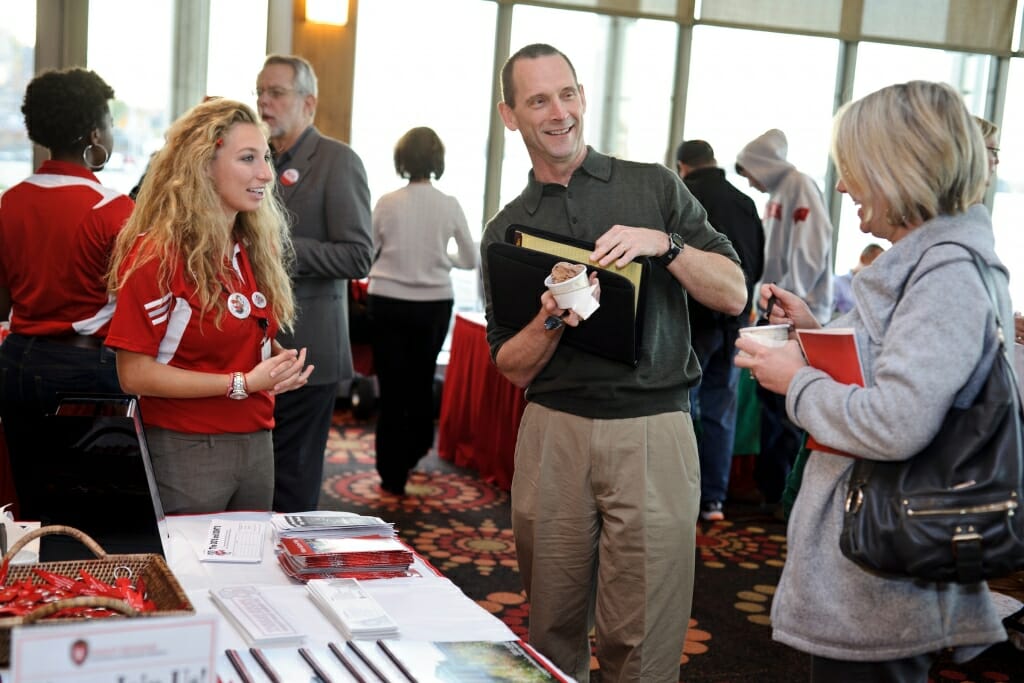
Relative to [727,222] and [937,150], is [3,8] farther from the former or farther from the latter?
[937,150]

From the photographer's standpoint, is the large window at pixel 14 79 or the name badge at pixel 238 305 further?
the large window at pixel 14 79

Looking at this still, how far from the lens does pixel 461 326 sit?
5.63 meters

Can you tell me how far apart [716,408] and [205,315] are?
9.49 feet

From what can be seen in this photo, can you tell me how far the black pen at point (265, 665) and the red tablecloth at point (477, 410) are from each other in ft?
11.0

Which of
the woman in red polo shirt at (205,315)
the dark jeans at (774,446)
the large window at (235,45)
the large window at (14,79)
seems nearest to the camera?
the woman in red polo shirt at (205,315)

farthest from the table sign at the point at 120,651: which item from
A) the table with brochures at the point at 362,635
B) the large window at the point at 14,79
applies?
the large window at the point at 14,79

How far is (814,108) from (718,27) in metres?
0.99

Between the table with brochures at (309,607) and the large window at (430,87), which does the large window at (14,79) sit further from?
the table with brochures at (309,607)

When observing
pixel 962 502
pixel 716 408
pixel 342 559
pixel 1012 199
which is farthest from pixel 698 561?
pixel 1012 199

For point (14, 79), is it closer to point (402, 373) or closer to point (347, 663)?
point (402, 373)

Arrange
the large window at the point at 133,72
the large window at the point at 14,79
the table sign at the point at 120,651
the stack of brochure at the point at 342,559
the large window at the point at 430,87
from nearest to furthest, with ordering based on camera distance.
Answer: the table sign at the point at 120,651, the stack of brochure at the point at 342,559, the large window at the point at 14,79, the large window at the point at 133,72, the large window at the point at 430,87

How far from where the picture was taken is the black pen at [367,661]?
137cm

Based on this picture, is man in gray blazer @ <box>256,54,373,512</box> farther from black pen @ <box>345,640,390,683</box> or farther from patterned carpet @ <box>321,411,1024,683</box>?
black pen @ <box>345,640,390,683</box>

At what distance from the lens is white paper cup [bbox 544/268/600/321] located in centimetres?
190
